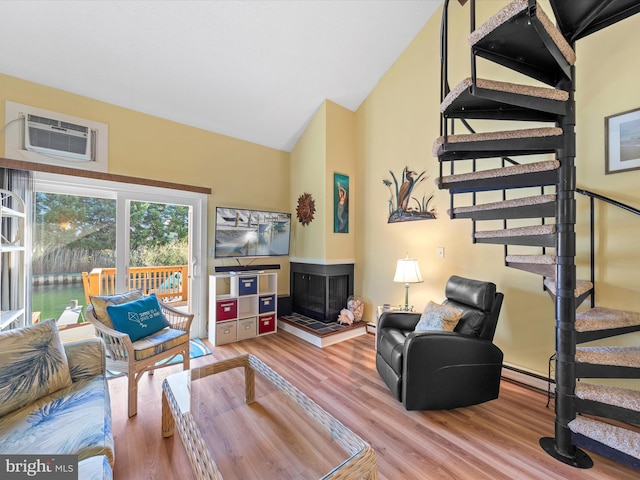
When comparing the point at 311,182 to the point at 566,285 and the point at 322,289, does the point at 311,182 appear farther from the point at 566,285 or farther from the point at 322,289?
the point at 566,285

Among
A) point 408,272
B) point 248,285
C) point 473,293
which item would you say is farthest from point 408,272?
point 248,285

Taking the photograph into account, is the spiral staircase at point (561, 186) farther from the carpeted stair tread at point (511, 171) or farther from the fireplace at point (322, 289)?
the fireplace at point (322, 289)

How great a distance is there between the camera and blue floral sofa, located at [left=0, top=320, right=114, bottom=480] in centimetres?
115

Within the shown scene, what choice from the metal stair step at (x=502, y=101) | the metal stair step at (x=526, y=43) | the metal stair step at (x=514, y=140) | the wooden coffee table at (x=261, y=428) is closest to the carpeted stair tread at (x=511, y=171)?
the metal stair step at (x=514, y=140)

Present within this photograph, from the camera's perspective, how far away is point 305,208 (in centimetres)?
407

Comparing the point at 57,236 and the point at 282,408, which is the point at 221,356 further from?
the point at 57,236

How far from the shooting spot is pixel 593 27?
5.57 ft

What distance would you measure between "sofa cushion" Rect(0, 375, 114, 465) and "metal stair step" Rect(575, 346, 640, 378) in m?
2.58

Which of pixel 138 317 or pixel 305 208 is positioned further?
pixel 305 208

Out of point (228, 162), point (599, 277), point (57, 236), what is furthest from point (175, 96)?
point (599, 277)

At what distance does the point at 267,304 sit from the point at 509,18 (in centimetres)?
364

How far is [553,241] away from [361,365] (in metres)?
2.04

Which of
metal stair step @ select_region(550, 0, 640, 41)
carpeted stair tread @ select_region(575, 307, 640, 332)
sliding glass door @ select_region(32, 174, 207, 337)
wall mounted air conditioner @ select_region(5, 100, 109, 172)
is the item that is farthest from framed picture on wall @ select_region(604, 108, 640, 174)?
wall mounted air conditioner @ select_region(5, 100, 109, 172)

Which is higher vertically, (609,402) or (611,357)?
(611,357)
